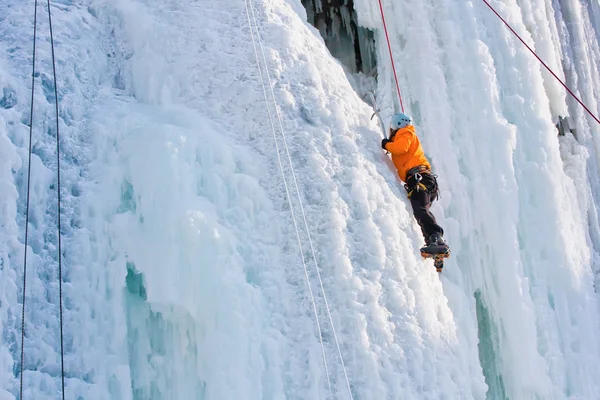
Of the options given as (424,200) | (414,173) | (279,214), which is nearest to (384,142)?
(414,173)

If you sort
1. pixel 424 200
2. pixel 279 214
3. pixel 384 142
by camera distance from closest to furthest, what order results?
pixel 279 214, pixel 424 200, pixel 384 142

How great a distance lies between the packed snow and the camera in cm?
447

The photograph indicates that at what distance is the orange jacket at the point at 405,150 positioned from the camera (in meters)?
5.80

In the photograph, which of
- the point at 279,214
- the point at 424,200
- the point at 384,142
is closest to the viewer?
the point at 279,214

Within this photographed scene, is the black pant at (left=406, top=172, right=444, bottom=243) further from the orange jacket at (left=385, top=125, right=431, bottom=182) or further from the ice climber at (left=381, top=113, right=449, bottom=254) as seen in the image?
the orange jacket at (left=385, top=125, right=431, bottom=182)

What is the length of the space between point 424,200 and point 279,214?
126 cm

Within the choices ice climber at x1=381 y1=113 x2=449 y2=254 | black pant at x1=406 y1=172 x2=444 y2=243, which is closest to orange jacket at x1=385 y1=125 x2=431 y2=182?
ice climber at x1=381 y1=113 x2=449 y2=254

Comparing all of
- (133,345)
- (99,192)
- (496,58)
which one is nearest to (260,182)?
(99,192)

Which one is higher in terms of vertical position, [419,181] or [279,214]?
[419,181]

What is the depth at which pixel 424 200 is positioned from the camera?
5703 millimetres

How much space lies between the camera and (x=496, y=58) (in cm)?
708

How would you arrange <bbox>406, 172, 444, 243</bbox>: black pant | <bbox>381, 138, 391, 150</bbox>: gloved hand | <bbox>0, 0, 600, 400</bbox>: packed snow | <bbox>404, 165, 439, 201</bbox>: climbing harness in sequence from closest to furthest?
<bbox>0, 0, 600, 400</bbox>: packed snow, <bbox>406, 172, 444, 243</bbox>: black pant, <bbox>404, 165, 439, 201</bbox>: climbing harness, <bbox>381, 138, 391, 150</bbox>: gloved hand

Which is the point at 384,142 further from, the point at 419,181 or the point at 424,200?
the point at 424,200

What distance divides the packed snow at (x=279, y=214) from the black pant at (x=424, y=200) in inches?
3.2
